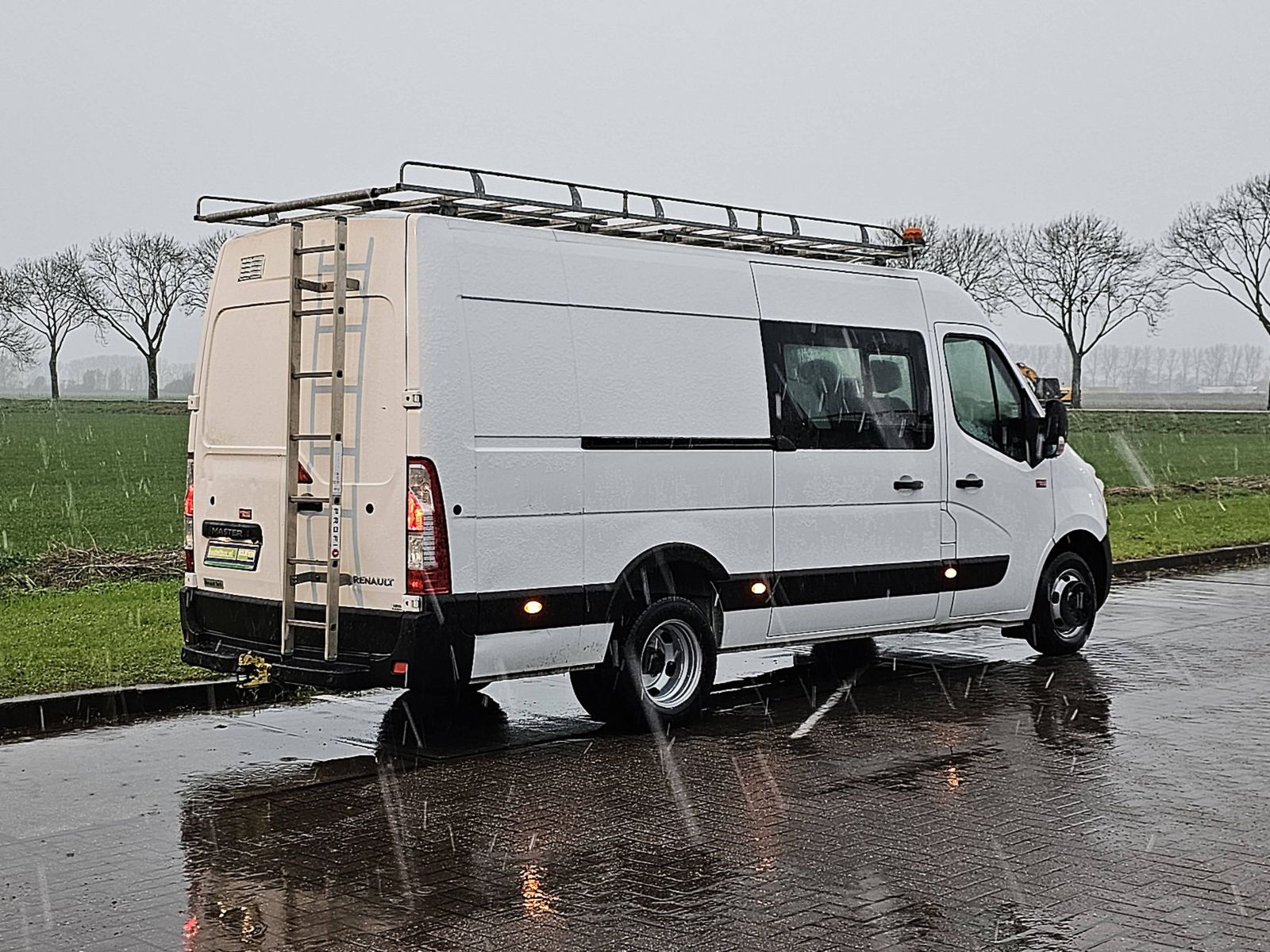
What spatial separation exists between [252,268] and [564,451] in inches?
80.9

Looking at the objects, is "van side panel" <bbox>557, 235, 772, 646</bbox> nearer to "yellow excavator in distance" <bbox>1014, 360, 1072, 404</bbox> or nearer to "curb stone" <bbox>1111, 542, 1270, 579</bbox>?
"yellow excavator in distance" <bbox>1014, 360, 1072, 404</bbox>

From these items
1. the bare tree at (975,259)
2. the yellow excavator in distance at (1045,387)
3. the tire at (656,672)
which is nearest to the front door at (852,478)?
the tire at (656,672)

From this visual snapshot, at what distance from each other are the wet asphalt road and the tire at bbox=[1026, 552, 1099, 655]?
88 centimetres

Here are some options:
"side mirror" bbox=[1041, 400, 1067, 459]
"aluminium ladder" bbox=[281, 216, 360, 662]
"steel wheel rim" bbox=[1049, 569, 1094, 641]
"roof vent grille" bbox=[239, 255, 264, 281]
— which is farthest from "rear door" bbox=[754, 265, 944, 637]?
"roof vent grille" bbox=[239, 255, 264, 281]

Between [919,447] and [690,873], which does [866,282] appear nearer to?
[919,447]

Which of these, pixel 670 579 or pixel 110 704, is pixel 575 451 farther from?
pixel 110 704

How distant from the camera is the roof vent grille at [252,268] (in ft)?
29.0

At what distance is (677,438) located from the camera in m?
9.02

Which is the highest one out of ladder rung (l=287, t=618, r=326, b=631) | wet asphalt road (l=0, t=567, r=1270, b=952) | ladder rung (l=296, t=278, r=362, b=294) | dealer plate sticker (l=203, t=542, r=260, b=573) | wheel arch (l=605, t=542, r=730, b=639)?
ladder rung (l=296, t=278, r=362, b=294)

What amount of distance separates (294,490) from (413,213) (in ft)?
5.14

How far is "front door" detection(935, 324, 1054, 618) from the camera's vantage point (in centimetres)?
1070

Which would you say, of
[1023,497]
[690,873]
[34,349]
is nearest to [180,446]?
[1023,497]

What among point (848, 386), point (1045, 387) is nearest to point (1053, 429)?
point (1045, 387)

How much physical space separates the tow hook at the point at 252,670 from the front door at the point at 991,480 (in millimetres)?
4567
